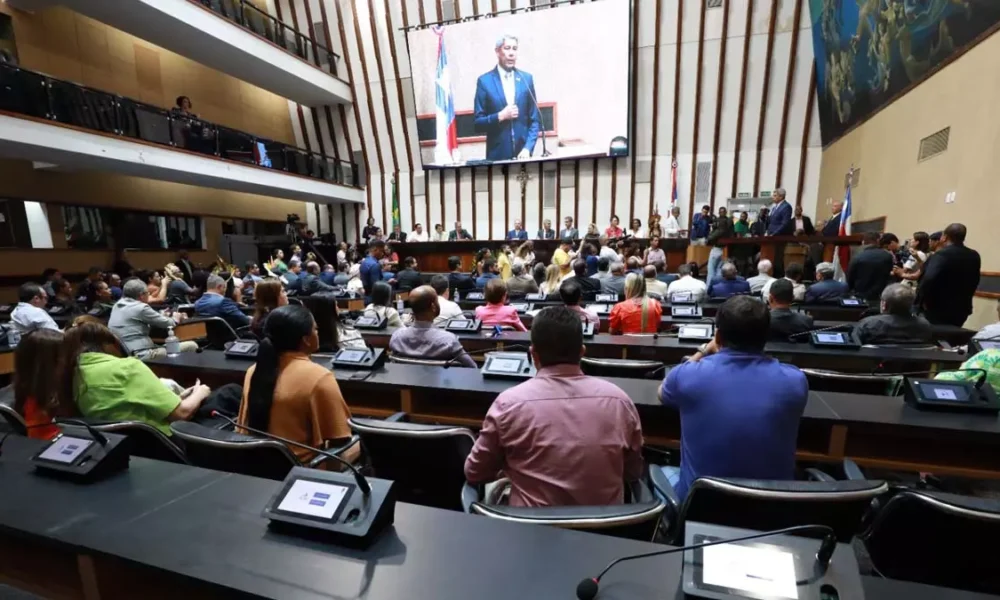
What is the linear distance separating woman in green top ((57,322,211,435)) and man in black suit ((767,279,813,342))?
10.9ft

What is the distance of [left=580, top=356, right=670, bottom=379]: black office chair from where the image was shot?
2463mm

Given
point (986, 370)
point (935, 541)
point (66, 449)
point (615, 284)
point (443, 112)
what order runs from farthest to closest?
point (443, 112)
point (615, 284)
point (986, 370)
point (66, 449)
point (935, 541)

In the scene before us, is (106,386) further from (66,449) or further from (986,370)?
(986,370)

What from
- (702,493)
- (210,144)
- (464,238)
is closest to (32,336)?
(702,493)

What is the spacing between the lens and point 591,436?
1279 millimetres

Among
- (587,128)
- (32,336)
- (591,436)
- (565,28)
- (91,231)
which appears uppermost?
(565,28)

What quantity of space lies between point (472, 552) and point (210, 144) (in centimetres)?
941

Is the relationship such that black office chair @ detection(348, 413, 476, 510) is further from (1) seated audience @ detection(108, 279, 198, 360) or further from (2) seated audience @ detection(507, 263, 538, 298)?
(2) seated audience @ detection(507, 263, 538, 298)

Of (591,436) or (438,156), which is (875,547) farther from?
(438,156)

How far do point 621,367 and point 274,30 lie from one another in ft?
37.4

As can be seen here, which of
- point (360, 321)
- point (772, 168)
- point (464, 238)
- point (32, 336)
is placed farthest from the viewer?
point (464, 238)

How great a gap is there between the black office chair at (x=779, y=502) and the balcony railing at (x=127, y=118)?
7949 millimetres

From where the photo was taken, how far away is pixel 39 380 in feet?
5.73

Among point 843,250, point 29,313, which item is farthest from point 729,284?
point 29,313
